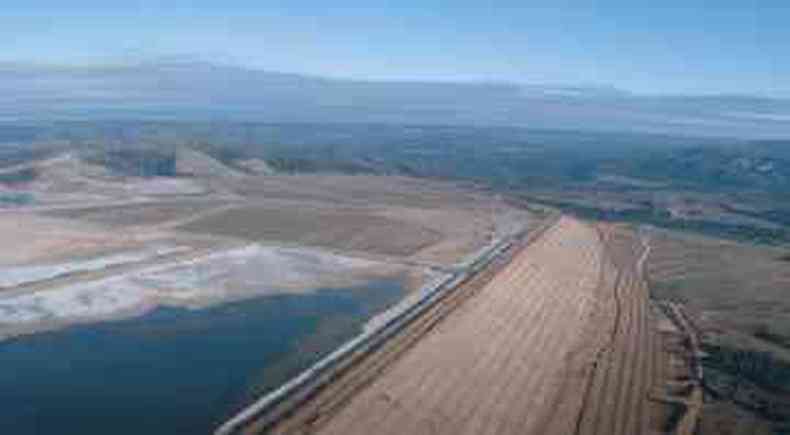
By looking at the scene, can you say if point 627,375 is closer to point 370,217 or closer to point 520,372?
point 520,372

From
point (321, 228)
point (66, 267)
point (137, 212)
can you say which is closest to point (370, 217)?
point (321, 228)

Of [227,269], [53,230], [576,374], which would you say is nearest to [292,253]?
[227,269]

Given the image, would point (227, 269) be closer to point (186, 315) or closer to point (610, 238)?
point (186, 315)

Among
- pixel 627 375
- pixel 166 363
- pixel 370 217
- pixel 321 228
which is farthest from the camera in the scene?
pixel 370 217

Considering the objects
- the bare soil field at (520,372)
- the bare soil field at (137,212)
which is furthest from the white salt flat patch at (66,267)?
the bare soil field at (520,372)

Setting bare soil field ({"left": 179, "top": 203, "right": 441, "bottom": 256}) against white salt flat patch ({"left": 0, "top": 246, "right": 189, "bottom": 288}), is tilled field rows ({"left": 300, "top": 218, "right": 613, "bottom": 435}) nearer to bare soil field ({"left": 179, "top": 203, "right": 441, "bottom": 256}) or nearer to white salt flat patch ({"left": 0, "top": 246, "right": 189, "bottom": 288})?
bare soil field ({"left": 179, "top": 203, "right": 441, "bottom": 256})

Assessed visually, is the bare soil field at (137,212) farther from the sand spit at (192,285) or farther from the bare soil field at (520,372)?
the bare soil field at (520,372)
